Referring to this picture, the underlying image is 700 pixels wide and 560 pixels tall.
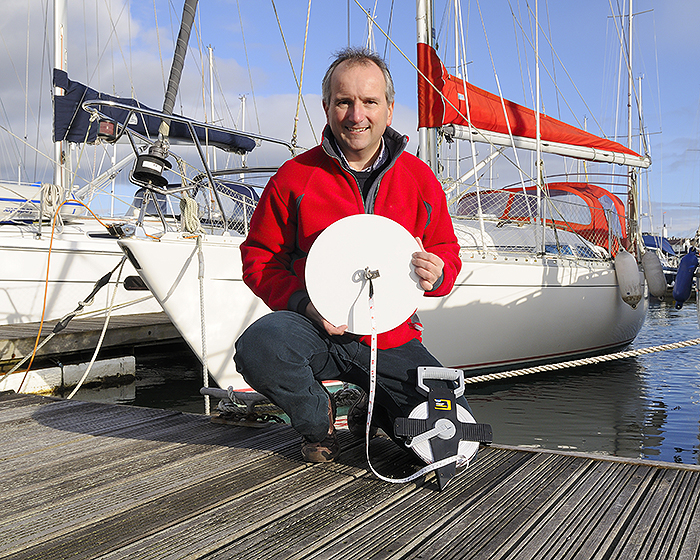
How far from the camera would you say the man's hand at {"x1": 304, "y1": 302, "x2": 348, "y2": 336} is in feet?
6.46

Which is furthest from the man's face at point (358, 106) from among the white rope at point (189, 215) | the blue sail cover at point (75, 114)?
the blue sail cover at point (75, 114)

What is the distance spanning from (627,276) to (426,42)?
13.6 ft

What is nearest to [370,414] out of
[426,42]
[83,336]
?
[83,336]

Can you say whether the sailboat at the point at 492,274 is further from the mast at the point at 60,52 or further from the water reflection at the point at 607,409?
the mast at the point at 60,52

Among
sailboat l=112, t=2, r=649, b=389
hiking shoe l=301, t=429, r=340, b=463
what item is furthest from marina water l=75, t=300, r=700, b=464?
hiking shoe l=301, t=429, r=340, b=463

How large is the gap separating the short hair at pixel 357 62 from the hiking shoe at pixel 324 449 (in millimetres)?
1173

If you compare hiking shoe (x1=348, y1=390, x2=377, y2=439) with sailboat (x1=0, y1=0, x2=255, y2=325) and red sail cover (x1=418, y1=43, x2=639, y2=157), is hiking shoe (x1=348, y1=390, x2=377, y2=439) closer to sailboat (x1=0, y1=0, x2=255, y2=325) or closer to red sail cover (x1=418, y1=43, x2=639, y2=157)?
sailboat (x1=0, y1=0, x2=255, y2=325)

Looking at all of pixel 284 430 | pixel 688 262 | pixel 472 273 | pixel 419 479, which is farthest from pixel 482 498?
pixel 688 262

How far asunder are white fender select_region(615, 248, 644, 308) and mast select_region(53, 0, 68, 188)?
824 centimetres

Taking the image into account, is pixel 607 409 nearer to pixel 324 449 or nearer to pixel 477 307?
pixel 477 307

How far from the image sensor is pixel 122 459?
7.47 feet

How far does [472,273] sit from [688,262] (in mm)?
2822

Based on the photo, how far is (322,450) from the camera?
2.10 meters

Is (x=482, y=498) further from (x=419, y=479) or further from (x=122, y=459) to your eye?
(x=122, y=459)
